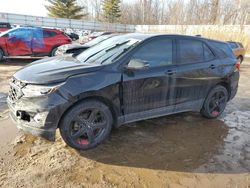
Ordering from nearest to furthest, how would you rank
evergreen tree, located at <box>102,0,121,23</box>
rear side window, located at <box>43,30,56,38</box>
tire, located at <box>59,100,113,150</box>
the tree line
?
tire, located at <box>59,100,113,150</box> < rear side window, located at <box>43,30,56,38</box> < the tree line < evergreen tree, located at <box>102,0,121,23</box>

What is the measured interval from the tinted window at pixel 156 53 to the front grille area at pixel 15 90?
5.65ft

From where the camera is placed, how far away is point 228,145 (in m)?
4.45

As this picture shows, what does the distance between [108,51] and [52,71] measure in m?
1.07

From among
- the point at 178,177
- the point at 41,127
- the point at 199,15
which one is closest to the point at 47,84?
the point at 41,127

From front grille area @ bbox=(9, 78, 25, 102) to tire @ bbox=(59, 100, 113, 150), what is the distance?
70cm

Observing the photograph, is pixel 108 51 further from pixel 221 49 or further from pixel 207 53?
pixel 221 49

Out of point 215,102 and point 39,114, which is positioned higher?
point 39,114

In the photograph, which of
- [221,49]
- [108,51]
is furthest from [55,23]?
[108,51]

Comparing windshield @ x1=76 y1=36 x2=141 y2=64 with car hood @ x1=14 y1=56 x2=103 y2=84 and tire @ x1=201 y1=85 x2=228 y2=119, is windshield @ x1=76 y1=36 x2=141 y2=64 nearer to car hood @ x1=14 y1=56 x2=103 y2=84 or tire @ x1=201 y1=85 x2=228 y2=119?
car hood @ x1=14 y1=56 x2=103 y2=84

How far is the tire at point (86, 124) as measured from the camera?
12.4ft

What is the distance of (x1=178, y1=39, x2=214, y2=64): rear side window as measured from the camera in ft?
15.9

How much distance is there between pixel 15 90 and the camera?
3830 mm

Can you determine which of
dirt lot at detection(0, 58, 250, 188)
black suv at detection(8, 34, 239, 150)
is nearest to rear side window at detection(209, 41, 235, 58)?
black suv at detection(8, 34, 239, 150)

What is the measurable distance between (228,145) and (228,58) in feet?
6.79
